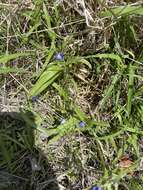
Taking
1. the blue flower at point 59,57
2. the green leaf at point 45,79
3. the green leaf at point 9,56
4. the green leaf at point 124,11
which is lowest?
the green leaf at point 45,79

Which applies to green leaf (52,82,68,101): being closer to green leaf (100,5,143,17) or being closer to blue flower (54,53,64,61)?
blue flower (54,53,64,61)

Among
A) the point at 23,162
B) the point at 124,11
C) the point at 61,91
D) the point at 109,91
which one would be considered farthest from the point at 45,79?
the point at 124,11


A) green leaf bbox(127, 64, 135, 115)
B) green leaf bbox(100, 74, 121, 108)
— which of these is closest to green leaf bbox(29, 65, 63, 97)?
green leaf bbox(100, 74, 121, 108)

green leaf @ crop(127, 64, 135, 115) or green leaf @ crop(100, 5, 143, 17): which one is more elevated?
green leaf @ crop(100, 5, 143, 17)

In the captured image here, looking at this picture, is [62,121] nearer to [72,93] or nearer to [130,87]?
[72,93]

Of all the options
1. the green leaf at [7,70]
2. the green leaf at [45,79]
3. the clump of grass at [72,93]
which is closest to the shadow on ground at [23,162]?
the clump of grass at [72,93]

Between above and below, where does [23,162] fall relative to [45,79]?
below

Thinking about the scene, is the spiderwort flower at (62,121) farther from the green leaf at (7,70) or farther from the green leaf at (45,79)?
the green leaf at (7,70)

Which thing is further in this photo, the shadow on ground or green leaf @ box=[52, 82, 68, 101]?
green leaf @ box=[52, 82, 68, 101]
